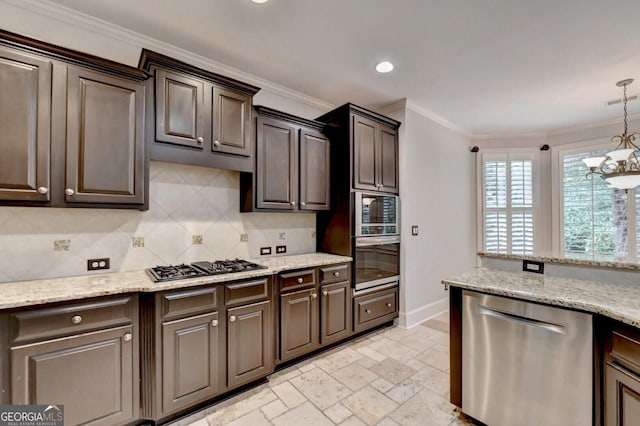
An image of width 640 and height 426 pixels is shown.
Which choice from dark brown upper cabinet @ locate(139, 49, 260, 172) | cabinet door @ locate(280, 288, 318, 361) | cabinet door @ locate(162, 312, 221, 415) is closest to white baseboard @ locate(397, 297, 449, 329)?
cabinet door @ locate(280, 288, 318, 361)

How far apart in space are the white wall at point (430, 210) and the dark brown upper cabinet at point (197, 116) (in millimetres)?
2045

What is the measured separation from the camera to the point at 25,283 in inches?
69.1

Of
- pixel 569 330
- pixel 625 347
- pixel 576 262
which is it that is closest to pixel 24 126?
pixel 569 330

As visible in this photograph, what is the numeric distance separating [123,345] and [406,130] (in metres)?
3.48

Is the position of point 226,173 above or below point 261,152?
below

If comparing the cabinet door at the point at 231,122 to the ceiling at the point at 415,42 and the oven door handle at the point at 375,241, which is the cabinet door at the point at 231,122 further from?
the oven door handle at the point at 375,241

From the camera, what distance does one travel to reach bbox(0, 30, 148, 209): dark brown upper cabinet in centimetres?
158

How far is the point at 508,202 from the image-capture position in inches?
188

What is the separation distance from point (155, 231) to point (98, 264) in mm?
437

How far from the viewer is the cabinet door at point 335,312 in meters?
2.72

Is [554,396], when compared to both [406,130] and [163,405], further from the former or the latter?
[406,130]

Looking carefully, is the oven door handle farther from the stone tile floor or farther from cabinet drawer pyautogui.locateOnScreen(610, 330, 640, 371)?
cabinet drawer pyautogui.locateOnScreen(610, 330, 640, 371)

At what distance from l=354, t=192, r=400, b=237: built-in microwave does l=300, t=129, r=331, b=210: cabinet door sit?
0.39 metres

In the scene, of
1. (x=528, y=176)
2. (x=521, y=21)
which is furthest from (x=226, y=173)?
(x=528, y=176)
